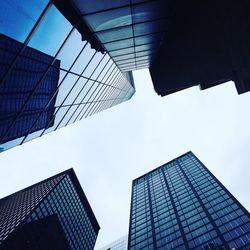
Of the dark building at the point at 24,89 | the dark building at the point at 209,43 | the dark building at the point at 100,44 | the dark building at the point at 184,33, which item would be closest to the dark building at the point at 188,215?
the dark building at the point at 209,43

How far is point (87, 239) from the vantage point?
112000mm

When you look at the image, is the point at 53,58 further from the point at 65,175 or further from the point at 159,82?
the point at 65,175

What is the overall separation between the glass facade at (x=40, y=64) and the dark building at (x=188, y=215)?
2302 inches

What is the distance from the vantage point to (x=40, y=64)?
397 inches

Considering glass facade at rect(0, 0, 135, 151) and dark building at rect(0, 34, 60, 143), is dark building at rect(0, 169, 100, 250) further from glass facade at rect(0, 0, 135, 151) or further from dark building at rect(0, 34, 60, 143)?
dark building at rect(0, 34, 60, 143)

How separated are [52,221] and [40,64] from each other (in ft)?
281

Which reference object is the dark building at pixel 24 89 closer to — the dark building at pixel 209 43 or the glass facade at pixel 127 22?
the glass facade at pixel 127 22

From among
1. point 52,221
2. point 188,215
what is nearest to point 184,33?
point 188,215

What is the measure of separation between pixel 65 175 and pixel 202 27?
111 meters

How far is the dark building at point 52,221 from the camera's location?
7138 cm

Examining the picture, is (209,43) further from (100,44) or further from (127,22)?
(100,44)

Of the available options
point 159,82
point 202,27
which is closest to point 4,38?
point 202,27

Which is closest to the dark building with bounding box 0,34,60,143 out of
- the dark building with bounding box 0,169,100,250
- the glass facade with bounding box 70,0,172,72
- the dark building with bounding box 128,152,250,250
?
the glass facade with bounding box 70,0,172,72

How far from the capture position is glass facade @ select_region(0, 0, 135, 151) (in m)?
7.48
